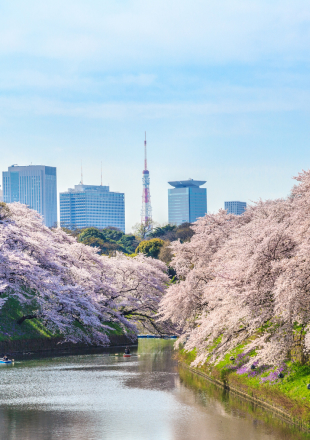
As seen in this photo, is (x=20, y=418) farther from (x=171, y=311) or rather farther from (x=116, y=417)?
(x=171, y=311)

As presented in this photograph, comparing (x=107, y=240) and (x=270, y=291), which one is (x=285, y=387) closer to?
(x=270, y=291)

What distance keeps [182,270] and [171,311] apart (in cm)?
635

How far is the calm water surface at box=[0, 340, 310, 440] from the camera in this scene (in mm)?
21828

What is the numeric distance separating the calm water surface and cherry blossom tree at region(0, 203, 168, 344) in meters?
10.9

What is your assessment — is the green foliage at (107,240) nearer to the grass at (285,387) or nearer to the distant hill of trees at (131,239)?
the distant hill of trees at (131,239)

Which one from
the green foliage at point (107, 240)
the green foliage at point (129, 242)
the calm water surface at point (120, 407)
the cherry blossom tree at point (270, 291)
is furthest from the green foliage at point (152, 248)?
the cherry blossom tree at point (270, 291)

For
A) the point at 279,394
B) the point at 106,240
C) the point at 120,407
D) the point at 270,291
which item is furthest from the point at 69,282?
the point at 106,240

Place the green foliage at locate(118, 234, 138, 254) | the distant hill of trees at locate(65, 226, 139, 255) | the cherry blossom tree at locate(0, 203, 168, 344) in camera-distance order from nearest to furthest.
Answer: the cherry blossom tree at locate(0, 203, 168, 344)
the distant hill of trees at locate(65, 226, 139, 255)
the green foliage at locate(118, 234, 138, 254)

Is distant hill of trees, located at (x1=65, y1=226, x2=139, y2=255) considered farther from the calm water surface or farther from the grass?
the grass

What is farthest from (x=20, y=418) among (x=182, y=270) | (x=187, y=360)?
(x=182, y=270)

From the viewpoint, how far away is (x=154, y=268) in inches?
2682

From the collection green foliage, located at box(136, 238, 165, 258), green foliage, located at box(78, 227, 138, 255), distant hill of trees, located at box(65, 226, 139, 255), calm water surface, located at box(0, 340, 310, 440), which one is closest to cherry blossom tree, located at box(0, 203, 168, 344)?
calm water surface, located at box(0, 340, 310, 440)

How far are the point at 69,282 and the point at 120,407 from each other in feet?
101

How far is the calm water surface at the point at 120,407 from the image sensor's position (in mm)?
21828
